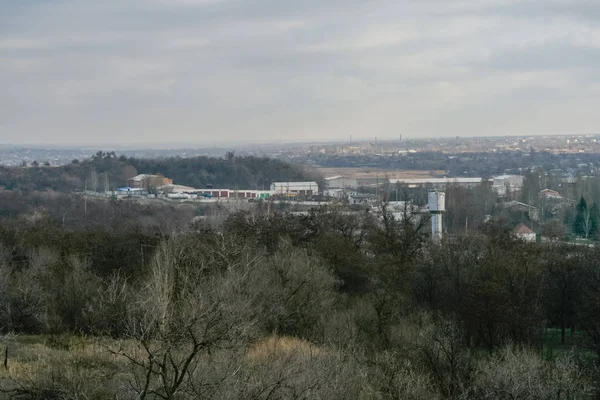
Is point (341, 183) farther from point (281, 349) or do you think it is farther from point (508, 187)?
point (281, 349)

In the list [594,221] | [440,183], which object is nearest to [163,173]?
[440,183]

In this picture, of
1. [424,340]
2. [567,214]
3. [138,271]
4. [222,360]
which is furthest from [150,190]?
[222,360]

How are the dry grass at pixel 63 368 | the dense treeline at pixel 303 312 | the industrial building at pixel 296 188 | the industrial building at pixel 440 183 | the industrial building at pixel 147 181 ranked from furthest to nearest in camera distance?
the industrial building at pixel 147 181 → the industrial building at pixel 296 188 → the industrial building at pixel 440 183 → the dry grass at pixel 63 368 → the dense treeline at pixel 303 312

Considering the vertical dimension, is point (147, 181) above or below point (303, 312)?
below

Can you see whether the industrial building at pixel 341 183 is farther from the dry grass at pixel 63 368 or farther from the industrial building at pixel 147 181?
the dry grass at pixel 63 368

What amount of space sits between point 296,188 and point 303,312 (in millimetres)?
55606

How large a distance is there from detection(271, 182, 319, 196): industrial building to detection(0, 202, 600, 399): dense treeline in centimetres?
3749

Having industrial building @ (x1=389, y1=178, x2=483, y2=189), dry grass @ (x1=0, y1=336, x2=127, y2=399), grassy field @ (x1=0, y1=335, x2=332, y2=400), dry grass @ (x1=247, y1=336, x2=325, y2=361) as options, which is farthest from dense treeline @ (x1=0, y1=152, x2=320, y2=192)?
grassy field @ (x1=0, y1=335, x2=332, y2=400)

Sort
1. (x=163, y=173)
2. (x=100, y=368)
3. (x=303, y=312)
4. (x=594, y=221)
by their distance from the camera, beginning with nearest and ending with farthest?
1. (x=100, y=368)
2. (x=303, y=312)
3. (x=594, y=221)
4. (x=163, y=173)

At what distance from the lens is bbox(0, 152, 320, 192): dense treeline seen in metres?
72.7

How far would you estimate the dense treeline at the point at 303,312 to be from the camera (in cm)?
1125

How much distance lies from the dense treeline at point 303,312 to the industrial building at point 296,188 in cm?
3749

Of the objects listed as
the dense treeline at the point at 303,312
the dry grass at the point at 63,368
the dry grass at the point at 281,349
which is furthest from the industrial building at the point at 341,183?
the dry grass at the point at 63,368

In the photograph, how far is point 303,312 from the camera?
20.5 meters
